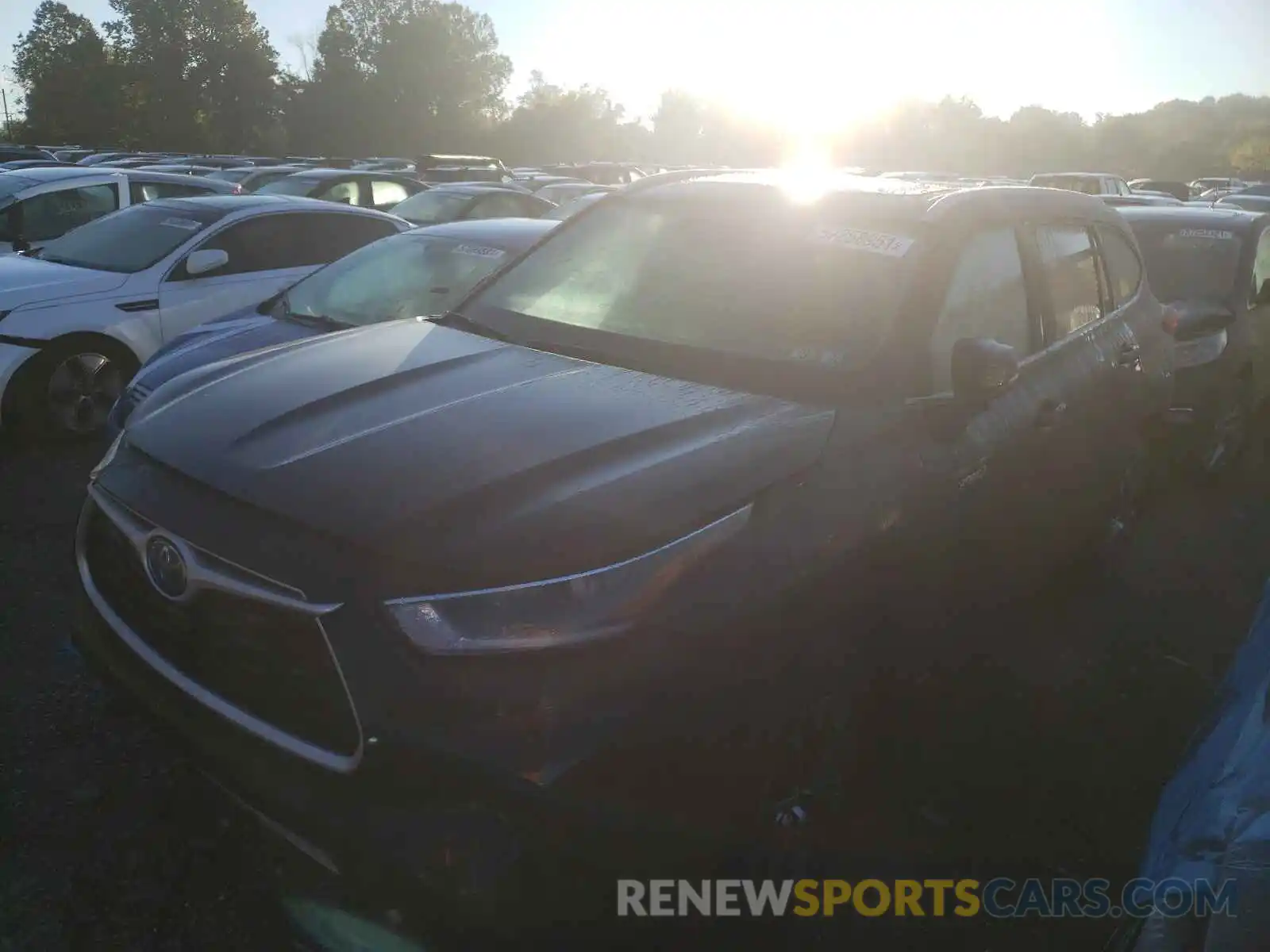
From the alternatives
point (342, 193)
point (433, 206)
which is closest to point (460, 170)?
point (342, 193)

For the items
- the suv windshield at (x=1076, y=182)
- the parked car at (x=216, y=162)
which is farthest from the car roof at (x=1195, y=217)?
the parked car at (x=216, y=162)

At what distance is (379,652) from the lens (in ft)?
6.58

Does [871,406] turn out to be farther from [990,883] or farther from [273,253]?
[273,253]

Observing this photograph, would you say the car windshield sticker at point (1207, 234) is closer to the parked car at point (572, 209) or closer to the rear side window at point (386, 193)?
the parked car at point (572, 209)

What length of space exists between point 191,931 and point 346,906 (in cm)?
65

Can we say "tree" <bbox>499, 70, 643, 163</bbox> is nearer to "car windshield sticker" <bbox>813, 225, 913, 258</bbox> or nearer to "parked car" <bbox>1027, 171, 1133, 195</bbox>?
"parked car" <bbox>1027, 171, 1133, 195</bbox>

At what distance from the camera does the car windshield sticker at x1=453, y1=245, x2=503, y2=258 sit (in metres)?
6.43

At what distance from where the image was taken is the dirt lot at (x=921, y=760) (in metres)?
2.63

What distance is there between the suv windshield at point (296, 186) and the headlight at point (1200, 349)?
11.1 m

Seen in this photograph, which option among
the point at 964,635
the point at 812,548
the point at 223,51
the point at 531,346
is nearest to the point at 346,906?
the point at 812,548

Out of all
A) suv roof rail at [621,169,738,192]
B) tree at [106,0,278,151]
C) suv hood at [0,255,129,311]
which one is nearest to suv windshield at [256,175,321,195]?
suv hood at [0,255,129,311]

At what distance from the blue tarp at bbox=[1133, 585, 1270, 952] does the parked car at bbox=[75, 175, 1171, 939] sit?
2.51 feet

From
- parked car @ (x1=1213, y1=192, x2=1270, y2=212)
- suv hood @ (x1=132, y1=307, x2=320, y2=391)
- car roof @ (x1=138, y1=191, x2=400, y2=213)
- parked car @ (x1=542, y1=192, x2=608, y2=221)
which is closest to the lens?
parked car @ (x1=542, y1=192, x2=608, y2=221)

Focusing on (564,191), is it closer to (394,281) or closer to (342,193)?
(342,193)
